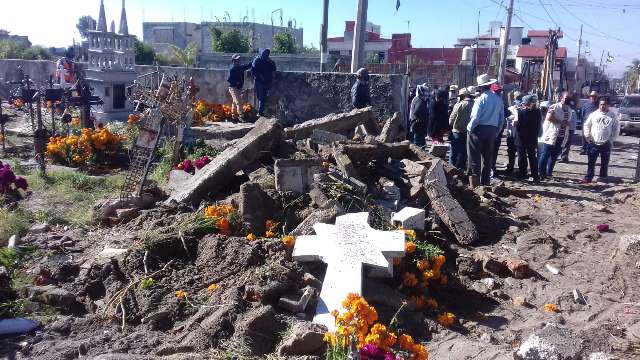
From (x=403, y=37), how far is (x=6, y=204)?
41.5 meters

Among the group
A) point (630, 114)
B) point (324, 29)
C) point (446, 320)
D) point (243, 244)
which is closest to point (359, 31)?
point (324, 29)

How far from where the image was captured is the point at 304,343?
366cm

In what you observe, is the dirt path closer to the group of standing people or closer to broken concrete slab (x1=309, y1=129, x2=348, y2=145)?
the group of standing people

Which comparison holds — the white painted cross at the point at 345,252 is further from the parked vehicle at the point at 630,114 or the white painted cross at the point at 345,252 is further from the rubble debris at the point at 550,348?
the parked vehicle at the point at 630,114

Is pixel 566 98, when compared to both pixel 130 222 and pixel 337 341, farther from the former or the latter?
pixel 337 341

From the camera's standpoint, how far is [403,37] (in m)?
45.6

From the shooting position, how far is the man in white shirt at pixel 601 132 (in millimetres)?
10047

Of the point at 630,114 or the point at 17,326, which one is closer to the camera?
the point at 17,326

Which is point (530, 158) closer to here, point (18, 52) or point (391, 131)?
point (391, 131)

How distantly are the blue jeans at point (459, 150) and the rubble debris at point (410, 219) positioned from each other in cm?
422

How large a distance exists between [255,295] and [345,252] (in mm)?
900

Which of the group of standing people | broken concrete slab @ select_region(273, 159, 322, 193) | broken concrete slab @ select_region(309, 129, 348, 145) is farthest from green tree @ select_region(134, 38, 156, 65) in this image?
broken concrete slab @ select_region(273, 159, 322, 193)

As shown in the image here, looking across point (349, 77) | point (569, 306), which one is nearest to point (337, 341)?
point (569, 306)

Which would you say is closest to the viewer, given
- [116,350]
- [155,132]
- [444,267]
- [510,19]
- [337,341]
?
[337,341]
